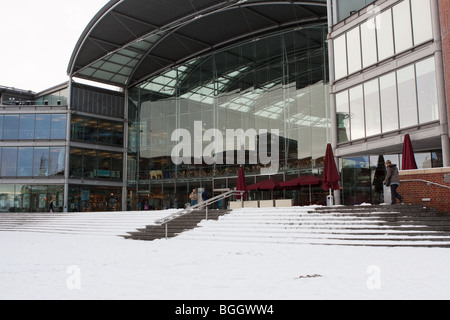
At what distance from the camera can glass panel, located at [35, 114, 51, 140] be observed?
4062 centimetres

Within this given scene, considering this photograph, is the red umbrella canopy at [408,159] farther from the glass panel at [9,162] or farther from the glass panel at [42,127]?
the glass panel at [9,162]

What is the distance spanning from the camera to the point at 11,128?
4094 cm

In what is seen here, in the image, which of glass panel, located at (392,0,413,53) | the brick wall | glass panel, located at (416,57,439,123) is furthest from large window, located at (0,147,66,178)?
the brick wall

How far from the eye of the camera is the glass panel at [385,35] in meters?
20.6

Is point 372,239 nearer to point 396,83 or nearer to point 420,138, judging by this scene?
point 420,138

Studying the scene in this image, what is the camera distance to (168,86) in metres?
40.5

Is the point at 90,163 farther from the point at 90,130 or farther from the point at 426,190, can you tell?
the point at 426,190

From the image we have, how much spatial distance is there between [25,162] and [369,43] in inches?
1248

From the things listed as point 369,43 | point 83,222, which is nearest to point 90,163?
point 83,222

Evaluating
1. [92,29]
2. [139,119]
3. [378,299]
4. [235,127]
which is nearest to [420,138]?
[378,299]

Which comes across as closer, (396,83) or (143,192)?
(396,83)

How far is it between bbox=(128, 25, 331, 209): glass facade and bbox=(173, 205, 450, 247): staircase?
1247cm

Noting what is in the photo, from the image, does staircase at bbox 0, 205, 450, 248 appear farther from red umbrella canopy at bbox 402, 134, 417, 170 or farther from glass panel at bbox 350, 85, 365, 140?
glass panel at bbox 350, 85, 365, 140
